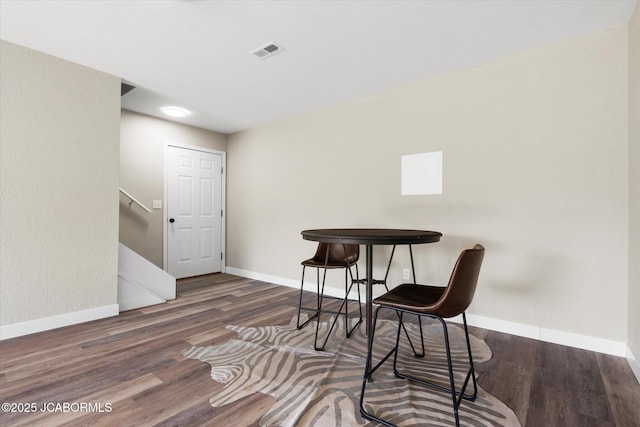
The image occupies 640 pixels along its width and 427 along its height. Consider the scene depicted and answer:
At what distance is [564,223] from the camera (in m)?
2.29

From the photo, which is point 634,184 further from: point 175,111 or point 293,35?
point 175,111

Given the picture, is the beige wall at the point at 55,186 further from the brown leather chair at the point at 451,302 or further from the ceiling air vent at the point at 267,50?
the brown leather chair at the point at 451,302

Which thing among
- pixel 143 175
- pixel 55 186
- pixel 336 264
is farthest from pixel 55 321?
pixel 336 264

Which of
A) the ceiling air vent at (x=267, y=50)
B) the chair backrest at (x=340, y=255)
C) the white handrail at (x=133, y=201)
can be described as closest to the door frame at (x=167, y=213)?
the white handrail at (x=133, y=201)

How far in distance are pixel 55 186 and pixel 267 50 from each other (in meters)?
2.21

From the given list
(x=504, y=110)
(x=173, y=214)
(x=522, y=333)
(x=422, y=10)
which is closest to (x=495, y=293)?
(x=522, y=333)

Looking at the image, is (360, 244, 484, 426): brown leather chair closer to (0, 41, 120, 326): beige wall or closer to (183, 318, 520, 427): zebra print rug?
(183, 318, 520, 427): zebra print rug

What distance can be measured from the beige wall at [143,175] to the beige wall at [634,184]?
4.87 meters

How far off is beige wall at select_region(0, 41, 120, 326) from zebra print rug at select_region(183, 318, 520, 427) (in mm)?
1473

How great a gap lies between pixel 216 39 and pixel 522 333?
3463 mm

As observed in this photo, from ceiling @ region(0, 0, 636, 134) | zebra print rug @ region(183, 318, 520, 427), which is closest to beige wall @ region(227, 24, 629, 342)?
ceiling @ region(0, 0, 636, 134)

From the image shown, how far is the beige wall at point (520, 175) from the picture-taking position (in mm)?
2158

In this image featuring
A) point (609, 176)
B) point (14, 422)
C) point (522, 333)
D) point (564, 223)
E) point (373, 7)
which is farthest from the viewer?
point (522, 333)

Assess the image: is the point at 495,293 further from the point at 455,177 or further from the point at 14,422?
the point at 14,422
